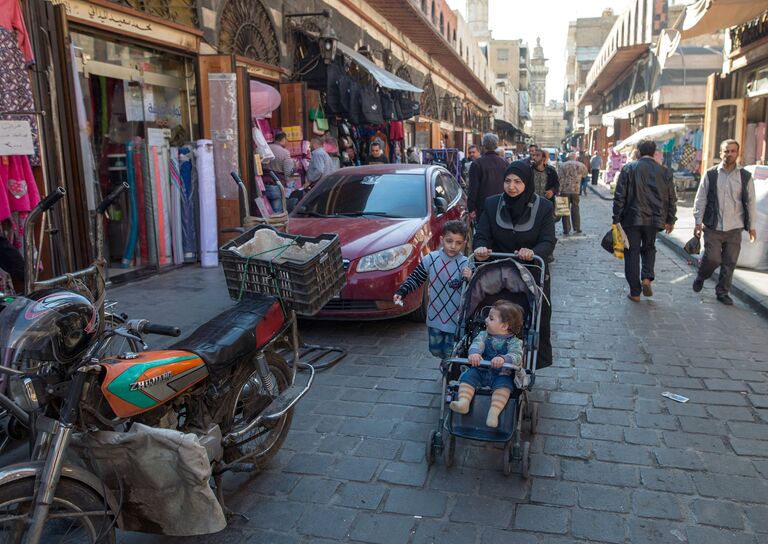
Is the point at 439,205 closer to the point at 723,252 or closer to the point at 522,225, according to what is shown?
the point at 522,225

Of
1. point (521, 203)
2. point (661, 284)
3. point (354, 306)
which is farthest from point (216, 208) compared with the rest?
point (661, 284)

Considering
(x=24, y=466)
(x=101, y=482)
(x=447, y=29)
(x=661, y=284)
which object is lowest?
(x=661, y=284)

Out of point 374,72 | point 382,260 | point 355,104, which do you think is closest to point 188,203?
point 382,260

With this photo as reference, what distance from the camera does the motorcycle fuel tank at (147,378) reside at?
2.61m

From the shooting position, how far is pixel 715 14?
12.1m

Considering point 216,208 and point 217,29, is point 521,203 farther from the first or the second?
point 217,29

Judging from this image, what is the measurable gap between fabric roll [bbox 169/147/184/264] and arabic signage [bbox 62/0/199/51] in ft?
4.77

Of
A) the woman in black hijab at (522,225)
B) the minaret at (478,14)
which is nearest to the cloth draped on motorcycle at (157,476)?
the woman in black hijab at (522,225)

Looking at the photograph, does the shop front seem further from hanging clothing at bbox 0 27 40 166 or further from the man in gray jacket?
the man in gray jacket

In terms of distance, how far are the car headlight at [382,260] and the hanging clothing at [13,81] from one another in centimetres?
343

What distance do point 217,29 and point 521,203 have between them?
22.1 feet

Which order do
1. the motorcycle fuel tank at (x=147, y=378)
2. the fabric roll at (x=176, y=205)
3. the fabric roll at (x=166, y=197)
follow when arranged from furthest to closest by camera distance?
the fabric roll at (x=176, y=205) < the fabric roll at (x=166, y=197) < the motorcycle fuel tank at (x=147, y=378)

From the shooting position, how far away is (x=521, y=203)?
188 inches

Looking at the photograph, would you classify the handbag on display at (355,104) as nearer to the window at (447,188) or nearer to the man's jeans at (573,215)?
the window at (447,188)
